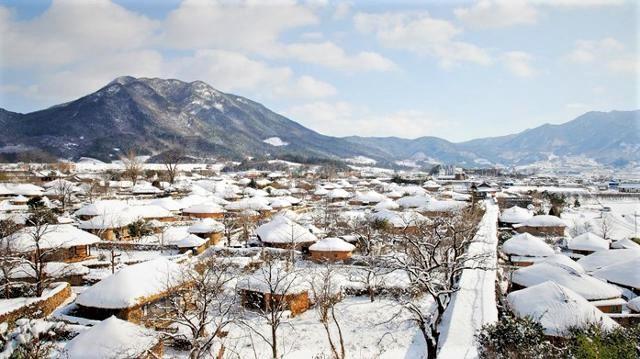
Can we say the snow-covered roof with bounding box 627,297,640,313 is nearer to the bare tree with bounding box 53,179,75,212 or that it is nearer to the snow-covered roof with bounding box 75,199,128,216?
the snow-covered roof with bounding box 75,199,128,216

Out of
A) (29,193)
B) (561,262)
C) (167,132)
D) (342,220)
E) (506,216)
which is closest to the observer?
(561,262)

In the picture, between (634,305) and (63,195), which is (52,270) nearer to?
(634,305)

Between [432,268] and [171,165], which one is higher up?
[171,165]

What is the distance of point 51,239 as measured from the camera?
72.4ft

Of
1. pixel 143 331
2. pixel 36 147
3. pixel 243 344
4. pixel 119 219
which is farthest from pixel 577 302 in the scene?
pixel 36 147

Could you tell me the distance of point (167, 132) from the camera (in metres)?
170

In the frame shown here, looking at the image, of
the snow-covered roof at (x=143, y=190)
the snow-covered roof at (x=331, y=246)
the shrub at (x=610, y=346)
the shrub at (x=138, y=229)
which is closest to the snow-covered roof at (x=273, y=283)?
the snow-covered roof at (x=331, y=246)

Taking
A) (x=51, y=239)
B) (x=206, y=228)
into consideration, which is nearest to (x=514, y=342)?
(x=51, y=239)

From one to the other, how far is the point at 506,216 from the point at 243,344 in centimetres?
3325

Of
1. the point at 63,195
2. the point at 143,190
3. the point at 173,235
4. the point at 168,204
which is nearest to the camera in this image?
the point at 173,235

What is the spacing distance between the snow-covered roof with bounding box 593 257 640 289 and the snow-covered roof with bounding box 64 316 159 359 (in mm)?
20244

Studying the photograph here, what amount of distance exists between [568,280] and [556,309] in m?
4.89

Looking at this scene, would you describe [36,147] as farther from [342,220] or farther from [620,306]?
[620,306]

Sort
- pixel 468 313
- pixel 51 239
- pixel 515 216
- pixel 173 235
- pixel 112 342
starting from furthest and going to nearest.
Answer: pixel 515 216
pixel 173 235
pixel 51 239
pixel 468 313
pixel 112 342
